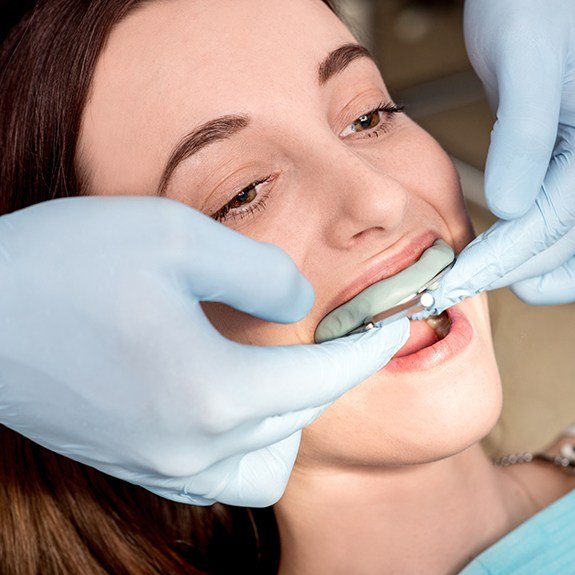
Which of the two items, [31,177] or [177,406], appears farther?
[31,177]

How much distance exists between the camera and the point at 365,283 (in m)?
1.11

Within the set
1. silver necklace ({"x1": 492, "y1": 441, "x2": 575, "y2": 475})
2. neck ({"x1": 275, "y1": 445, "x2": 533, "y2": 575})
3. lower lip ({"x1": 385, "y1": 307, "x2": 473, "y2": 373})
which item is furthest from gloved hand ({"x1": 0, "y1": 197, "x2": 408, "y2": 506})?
silver necklace ({"x1": 492, "y1": 441, "x2": 575, "y2": 475})

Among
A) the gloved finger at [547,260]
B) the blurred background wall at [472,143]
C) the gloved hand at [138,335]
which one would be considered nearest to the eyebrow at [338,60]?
the gloved hand at [138,335]

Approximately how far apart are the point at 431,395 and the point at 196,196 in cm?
43

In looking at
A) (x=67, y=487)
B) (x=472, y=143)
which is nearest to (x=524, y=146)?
(x=67, y=487)

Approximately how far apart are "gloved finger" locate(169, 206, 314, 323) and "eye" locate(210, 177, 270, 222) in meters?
0.19

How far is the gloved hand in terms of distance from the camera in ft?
2.97

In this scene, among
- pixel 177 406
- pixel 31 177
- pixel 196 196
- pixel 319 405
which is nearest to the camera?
pixel 177 406

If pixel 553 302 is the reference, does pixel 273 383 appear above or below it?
above

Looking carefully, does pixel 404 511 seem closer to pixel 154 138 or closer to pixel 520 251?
pixel 520 251

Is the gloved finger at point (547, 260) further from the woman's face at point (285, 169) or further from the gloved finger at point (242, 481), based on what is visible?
the gloved finger at point (242, 481)

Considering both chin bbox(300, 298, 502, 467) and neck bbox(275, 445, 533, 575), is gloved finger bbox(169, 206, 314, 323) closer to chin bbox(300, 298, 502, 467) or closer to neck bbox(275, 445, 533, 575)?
chin bbox(300, 298, 502, 467)

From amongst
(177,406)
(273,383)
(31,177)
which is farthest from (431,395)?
(31,177)

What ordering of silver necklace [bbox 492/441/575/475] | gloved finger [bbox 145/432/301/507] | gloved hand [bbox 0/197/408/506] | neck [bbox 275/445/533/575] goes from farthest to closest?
silver necklace [bbox 492/441/575/475] → neck [bbox 275/445/533/575] → gloved finger [bbox 145/432/301/507] → gloved hand [bbox 0/197/408/506]
